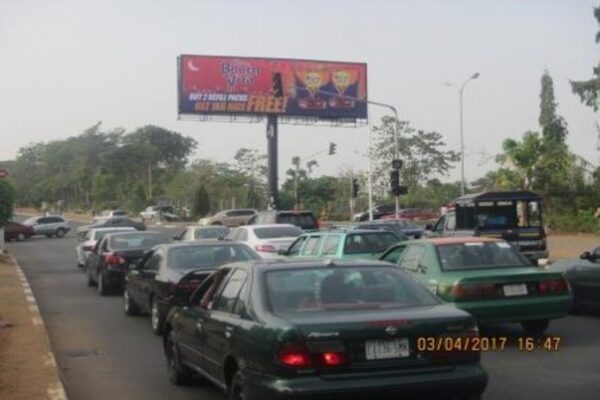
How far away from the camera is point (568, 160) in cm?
4875

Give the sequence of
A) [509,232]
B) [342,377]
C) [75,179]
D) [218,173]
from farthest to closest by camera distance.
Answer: [75,179] → [218,173] → [509,232] → [342,377]

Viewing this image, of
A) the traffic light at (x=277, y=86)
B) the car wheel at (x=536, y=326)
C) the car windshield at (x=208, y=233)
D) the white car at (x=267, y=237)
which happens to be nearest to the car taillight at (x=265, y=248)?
the white car at (x=267, y=237)

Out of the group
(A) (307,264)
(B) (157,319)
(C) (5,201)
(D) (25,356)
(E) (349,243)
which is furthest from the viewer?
(C) (5,201)

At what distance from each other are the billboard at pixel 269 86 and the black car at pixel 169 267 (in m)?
42.2

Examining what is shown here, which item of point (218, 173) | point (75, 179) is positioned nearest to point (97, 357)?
point (218, 173)

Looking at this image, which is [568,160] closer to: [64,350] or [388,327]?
[64,350]

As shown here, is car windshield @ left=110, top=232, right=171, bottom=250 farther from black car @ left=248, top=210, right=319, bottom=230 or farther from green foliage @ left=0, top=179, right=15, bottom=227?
green foliage @ left=0, top=179, right=15, bottom=227

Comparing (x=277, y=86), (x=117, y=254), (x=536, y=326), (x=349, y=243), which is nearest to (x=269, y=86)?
(x=277, y=86)

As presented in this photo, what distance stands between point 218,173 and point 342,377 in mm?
88074

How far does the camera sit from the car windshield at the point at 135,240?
19.7m

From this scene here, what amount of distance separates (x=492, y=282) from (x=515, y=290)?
0.33 metres

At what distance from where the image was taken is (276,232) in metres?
23.2

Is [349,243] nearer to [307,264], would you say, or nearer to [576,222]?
[307,264]

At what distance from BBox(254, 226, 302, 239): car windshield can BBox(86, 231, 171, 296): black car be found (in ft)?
10.7
